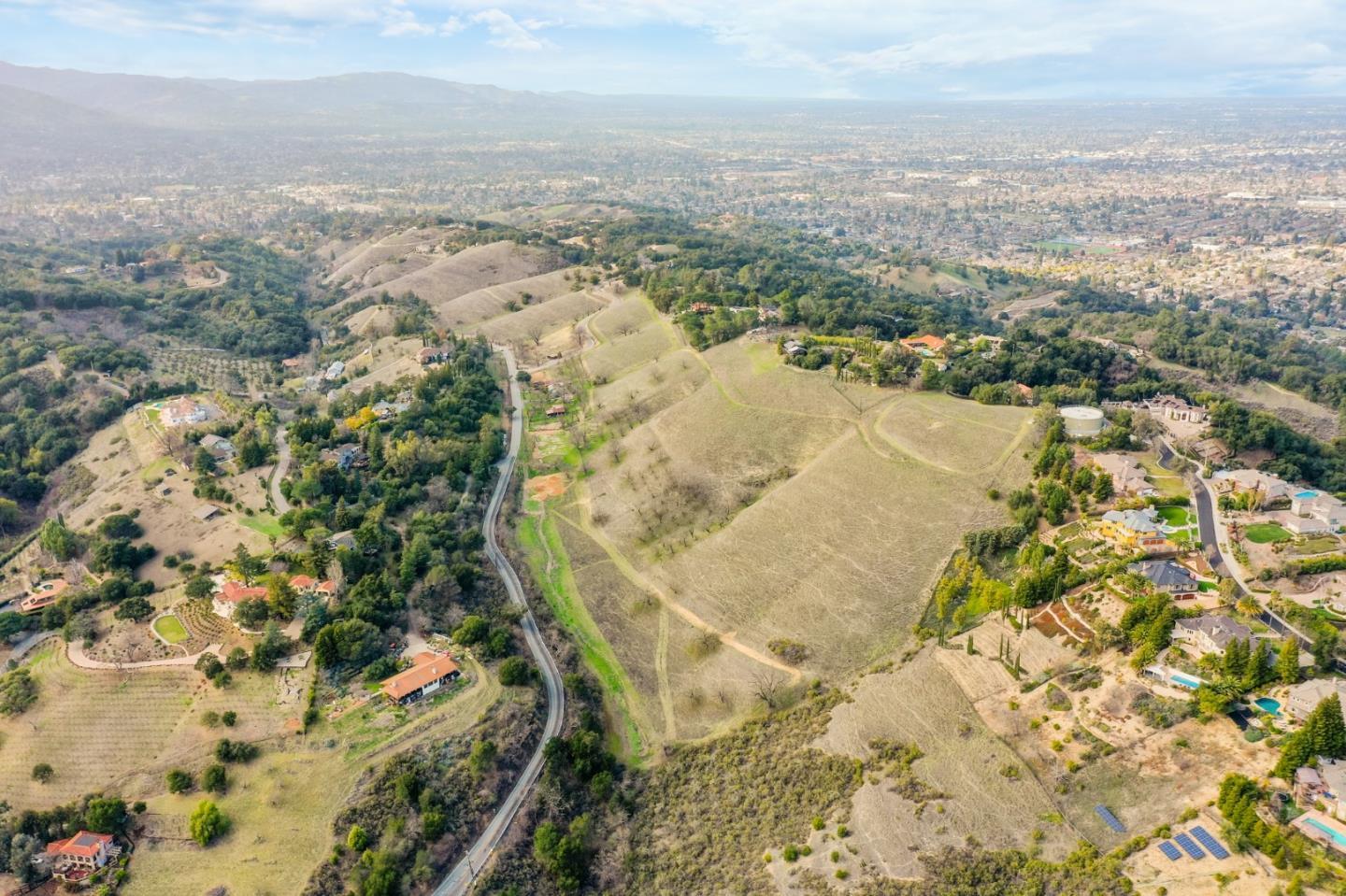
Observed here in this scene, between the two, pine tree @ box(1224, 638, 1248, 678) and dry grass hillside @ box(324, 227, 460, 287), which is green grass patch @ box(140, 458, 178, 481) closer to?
pine tree @ box(1224, 638, 1248, 678)

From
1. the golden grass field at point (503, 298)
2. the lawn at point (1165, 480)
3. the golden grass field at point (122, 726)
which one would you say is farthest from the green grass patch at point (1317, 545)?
the golden grass field at point (503, 298)

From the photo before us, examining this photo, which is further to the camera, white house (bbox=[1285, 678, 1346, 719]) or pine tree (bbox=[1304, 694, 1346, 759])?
white house (bbox=[1285, 678, 1346, 719])

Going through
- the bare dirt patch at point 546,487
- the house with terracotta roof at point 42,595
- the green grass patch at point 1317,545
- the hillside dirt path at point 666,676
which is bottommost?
the hillside dirt path at point 666,676

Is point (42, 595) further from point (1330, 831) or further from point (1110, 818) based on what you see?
point (1330, 831)

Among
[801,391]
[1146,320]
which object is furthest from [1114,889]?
[1146,320]

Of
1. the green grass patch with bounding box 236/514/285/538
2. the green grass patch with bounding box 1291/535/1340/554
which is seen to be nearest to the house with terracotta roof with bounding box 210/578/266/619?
the green grass patch with bounding box 236/514/285/538

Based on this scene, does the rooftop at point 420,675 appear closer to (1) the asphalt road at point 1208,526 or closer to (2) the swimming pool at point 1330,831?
(2) the swimming pool at point 1330,831
